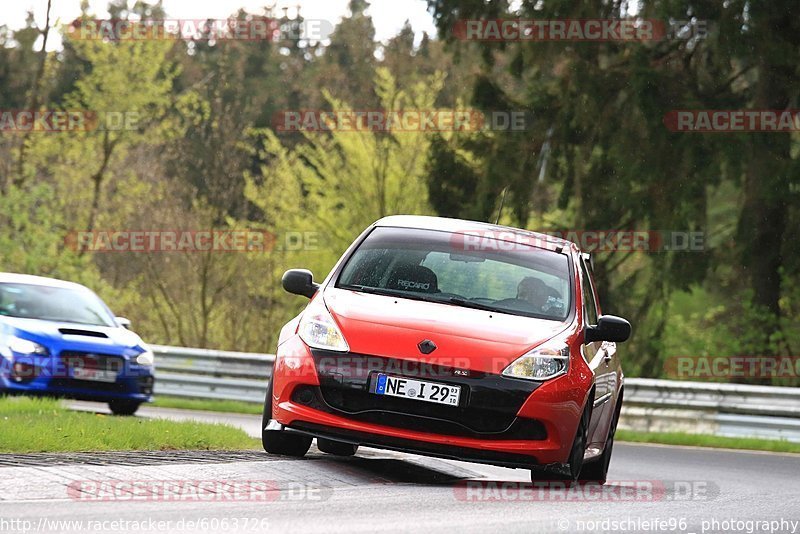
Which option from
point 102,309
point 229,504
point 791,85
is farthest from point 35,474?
point 791,85

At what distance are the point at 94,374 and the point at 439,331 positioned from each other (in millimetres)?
8162

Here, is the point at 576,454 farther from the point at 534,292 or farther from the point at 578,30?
the point at 578,30

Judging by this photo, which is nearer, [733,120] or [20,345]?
[20,345]

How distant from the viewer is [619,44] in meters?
25.4

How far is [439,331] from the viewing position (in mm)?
9320

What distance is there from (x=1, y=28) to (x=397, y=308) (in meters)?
52.5

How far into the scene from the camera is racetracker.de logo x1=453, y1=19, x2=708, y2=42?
24.1 m

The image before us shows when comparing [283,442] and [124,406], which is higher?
[283,442]

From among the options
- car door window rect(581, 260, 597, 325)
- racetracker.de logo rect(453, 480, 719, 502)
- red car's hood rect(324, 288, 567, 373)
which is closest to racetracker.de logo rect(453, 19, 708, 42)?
car door window rect(581, 260, 597, 325)

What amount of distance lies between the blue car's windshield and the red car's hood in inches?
329

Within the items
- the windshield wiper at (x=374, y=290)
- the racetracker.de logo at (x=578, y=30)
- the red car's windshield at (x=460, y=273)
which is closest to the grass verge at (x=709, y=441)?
the red car's windshield at (x=460, y=273)

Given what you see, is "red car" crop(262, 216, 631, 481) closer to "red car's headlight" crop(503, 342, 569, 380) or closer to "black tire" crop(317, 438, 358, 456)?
"red car's headlight" crop(503, 342, 569, 380)

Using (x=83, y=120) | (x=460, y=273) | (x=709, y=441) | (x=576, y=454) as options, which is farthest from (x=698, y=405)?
(x=83, y=120)

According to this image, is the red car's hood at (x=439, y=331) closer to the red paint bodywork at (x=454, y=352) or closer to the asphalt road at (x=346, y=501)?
the red paint bodywork at (x=454, y=352)
